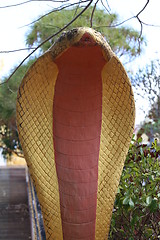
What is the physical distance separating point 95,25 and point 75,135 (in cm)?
323

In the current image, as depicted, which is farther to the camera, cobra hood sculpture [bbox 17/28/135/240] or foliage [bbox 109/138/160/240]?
foliage [bbox 109/138/160/240]

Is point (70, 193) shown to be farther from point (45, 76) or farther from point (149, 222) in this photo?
point (149, 222)

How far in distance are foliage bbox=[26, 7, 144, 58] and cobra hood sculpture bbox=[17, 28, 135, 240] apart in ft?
10.1

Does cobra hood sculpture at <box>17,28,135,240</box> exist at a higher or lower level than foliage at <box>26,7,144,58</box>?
lower

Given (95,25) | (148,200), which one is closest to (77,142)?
(148,200)

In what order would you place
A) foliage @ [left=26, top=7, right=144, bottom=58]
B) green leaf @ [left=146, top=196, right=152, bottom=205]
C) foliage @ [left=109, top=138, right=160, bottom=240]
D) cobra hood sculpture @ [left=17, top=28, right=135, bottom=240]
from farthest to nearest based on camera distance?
1. foliage @ [left=26, top=7, right=144, bottom=58]
2. foliage @ [left=109, top=138, right=160, bottom=240]
3. green leaf @ [left=146, top=196, right=152, bottom=205]
4. cobra hood sculpture @ [left=17, top=28, right=135, bottom=240]

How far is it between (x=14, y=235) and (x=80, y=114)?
2233mm

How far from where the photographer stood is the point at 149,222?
5.77 feet

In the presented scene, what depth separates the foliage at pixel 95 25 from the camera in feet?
14.2

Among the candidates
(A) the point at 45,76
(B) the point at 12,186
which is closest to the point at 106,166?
(A) the point at 45,76

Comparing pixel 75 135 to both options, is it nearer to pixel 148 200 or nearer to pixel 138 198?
pixel 148 200

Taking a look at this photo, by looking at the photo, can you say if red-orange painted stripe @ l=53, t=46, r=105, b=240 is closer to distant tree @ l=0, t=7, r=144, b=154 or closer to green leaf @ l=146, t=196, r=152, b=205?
green leaf @ l=146, t=196, r=152, b=205

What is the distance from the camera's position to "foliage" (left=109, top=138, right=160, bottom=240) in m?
1.59

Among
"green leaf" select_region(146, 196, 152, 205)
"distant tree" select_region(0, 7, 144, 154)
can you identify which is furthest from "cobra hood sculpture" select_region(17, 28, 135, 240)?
"distant tree" select_region(0, 7, 144, 154)
